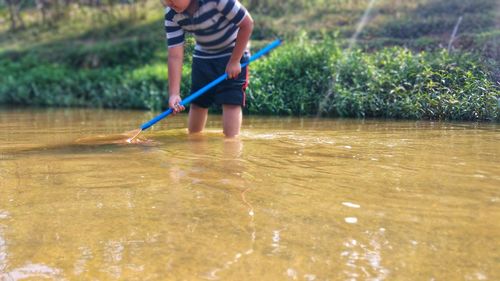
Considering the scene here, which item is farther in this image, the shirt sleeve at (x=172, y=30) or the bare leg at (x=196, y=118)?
the bare leg at (x=196, y=118)

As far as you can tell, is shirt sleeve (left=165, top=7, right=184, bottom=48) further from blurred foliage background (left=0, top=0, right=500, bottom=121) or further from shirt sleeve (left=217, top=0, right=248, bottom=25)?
blurred foliage background (left=0, top=0, right=500, bottom=121)

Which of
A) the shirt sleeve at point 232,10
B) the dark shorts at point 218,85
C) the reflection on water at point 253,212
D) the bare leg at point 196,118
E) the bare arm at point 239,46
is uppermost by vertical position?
the shirt sleeve at point 232,10

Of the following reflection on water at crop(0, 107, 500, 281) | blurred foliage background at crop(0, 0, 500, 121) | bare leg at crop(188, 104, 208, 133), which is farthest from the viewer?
blurred foliage background at crop(0, 0, 500, 121)

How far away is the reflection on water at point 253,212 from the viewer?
126 cm

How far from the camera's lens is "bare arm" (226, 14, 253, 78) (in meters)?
3.07

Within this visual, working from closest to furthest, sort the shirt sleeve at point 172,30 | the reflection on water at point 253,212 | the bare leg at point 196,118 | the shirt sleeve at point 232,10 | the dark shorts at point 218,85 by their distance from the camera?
the reflection on water at point 253,212 → the shirt sleeve at point 232,10 → the shirt sleeve at point 172,30 → the dark shorts at point 218,85 → the bare leg at point 196,118

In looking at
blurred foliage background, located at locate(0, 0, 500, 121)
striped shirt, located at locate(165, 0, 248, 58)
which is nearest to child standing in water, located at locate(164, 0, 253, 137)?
striped shirt, located at locate(165, 0, 248, 58)

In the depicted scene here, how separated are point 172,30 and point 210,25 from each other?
Result: 282 millimetres

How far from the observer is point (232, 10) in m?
3.00

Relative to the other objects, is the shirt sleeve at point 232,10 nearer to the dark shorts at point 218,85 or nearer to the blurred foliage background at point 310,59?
the dark shorts at point 218,85

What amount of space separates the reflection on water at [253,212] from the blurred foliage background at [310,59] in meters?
2.07

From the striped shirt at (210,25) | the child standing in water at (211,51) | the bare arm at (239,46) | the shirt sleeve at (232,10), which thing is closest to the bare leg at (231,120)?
the child standing in water at (211,51)

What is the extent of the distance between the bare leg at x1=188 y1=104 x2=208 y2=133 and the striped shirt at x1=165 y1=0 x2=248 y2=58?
1.28 feet

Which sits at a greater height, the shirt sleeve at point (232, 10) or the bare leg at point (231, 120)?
the shirt sleeve at point (232, 10)
